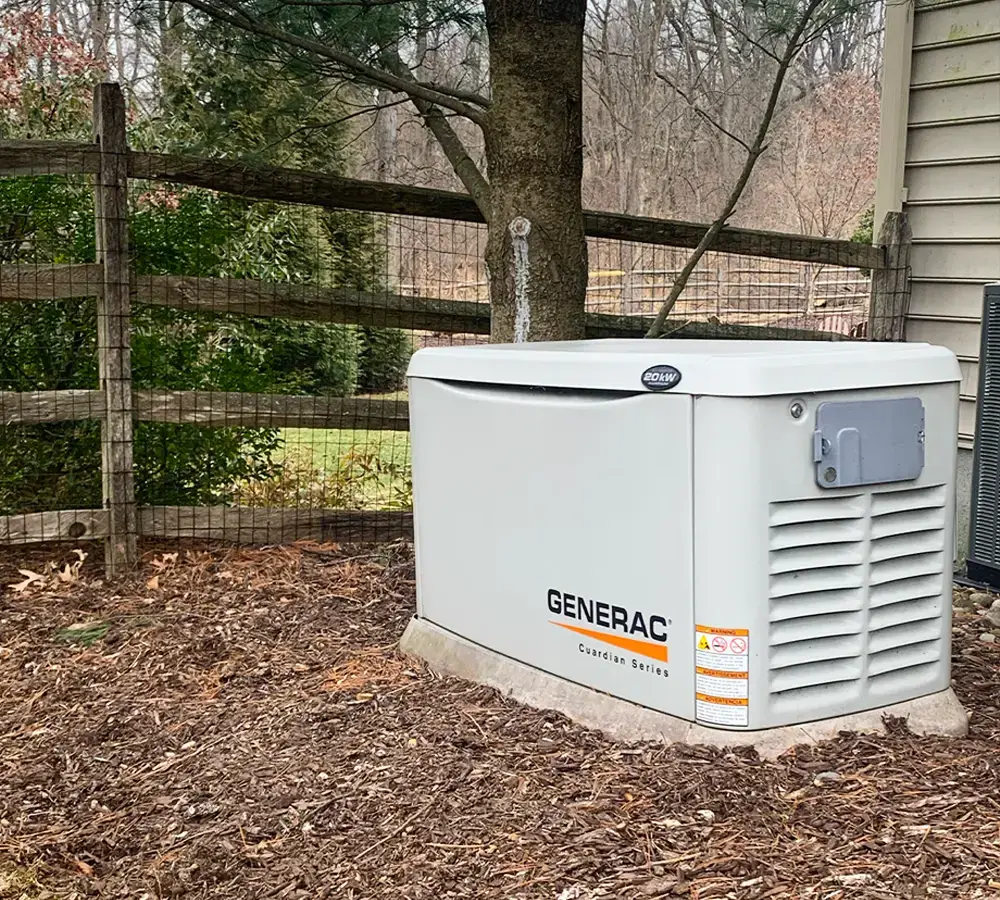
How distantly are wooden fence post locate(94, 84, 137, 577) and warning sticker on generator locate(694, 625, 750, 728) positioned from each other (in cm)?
295

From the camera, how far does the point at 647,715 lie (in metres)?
2.67

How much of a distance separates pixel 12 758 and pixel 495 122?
278 cm

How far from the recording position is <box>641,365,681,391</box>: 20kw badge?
98.9 inches

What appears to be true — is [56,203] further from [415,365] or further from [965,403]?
[965,403]

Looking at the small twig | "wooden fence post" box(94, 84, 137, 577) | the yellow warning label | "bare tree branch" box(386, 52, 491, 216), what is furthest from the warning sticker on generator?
"wooden fence post" box(94, 84, 137, 577)

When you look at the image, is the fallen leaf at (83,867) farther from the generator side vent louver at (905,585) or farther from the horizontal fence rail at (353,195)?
the horizontal fence rail at (353,195)

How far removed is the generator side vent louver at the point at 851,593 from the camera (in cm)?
250

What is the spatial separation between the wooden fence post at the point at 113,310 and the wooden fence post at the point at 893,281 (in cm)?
363

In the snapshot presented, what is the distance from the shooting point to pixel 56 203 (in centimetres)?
500

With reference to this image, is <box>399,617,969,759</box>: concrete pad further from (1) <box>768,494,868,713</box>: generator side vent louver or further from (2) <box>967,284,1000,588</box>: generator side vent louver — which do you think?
(2) <box>967,284,1000,588</box>: generator side vent louver

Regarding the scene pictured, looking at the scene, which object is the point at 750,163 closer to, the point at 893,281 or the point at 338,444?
the point at 893,281

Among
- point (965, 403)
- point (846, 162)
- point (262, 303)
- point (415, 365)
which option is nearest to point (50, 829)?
point (415, 365)

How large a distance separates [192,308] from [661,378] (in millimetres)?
2789

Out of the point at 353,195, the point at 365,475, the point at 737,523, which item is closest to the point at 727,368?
the point at 737,523
